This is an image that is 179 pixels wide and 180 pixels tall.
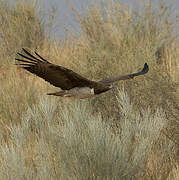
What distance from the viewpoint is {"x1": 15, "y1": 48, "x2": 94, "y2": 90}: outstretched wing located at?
4467 millimetres

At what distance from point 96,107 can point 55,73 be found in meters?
1.65

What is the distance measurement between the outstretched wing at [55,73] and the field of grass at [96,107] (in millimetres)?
276

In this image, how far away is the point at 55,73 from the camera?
4.80 m

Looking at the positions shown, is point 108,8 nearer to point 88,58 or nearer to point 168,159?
point 88,58

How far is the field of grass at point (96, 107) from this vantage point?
319 cm

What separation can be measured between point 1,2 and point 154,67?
6357 millimetres

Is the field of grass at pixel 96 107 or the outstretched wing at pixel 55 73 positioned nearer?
the field of grass at pixel 96 107

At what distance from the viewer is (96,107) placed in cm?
632

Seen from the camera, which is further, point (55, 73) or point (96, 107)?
point (96, 107)

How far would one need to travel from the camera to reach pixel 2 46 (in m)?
11.1

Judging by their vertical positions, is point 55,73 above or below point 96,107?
above

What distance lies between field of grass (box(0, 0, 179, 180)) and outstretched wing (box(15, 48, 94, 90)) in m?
0.28

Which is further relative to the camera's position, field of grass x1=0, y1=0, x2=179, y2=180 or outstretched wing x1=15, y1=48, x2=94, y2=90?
outstretched wing x1=15, y1=48, x2=94, y2=90

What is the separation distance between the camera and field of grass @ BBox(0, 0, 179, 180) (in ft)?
10.5
